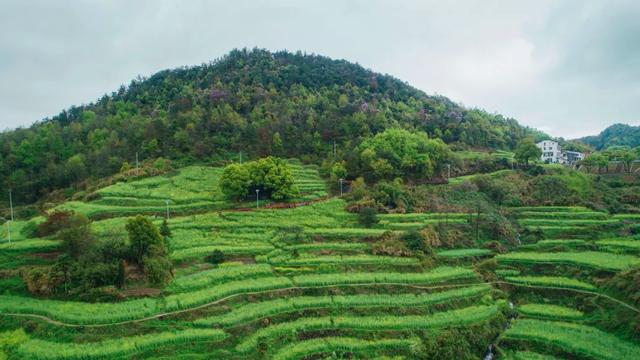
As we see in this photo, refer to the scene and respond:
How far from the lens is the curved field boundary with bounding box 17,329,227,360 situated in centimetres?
1920

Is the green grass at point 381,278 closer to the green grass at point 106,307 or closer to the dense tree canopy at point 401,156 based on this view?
the green grass at point 106,307

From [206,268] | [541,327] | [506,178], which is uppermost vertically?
[506,178]

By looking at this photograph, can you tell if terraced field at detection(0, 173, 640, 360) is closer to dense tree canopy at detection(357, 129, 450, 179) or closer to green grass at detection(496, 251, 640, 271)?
green grass at detection(496, 251, 640, 271)

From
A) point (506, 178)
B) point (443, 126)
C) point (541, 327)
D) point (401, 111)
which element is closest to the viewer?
point (541, 327)

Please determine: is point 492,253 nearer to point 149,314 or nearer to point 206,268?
point 206,268

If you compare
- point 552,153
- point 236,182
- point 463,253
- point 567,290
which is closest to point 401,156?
point 463,253

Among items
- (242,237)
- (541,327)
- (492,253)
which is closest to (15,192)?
(242,237)

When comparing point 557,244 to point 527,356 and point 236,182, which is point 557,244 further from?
point 236,182

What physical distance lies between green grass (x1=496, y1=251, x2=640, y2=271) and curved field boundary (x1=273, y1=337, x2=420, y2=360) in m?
13.9

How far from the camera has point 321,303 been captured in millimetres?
25031

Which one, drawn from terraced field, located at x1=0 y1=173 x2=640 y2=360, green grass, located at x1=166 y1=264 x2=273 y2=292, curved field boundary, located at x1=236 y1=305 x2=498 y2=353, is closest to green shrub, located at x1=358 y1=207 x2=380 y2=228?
terraced field, located at x1=0 y1=173 x2=640 y2=360

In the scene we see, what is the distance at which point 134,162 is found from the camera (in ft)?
197

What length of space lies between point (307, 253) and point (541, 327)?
52.9 feet

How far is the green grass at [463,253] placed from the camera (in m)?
32.2
